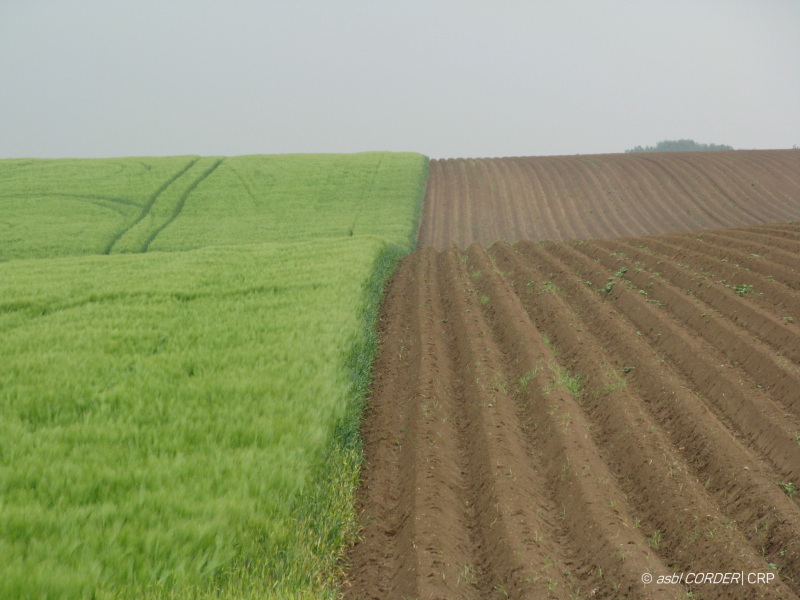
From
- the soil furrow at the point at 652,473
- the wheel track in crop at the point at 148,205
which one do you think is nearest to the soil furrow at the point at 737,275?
the soil furrow at the point at 652,473

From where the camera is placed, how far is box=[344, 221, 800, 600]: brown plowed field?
4145 mm

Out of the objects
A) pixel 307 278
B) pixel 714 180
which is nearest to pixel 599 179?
pixel 714 180

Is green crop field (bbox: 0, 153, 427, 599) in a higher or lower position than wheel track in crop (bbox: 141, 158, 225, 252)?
lower

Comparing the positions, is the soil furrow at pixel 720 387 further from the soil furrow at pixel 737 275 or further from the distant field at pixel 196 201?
the distant field at pixel 196 201

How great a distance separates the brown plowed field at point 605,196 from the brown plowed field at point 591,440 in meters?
12.3

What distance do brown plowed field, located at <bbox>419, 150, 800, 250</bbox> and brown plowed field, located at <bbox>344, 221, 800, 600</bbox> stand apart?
12306 millimetres

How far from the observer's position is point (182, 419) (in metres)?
5.17

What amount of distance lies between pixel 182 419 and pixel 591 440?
14.3 ft

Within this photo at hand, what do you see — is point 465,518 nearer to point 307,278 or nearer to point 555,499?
point 555,499

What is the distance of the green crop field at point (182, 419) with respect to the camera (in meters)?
3.40

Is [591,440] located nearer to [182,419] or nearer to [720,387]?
[720,387]

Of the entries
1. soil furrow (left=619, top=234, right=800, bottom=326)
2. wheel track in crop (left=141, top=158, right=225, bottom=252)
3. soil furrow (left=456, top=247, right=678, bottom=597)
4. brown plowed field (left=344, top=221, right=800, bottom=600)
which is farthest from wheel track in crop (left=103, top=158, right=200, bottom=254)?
soil furrow (left=619, top=234, right=800, bottom=326)

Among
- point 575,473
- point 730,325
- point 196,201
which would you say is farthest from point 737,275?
point 196,201

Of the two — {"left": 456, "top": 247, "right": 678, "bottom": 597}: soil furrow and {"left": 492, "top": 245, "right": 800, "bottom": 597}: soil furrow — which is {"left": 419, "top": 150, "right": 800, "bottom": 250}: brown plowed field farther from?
{"left": 492, "top": 245, "right": 800, "bottom": 597}: soil furrow
